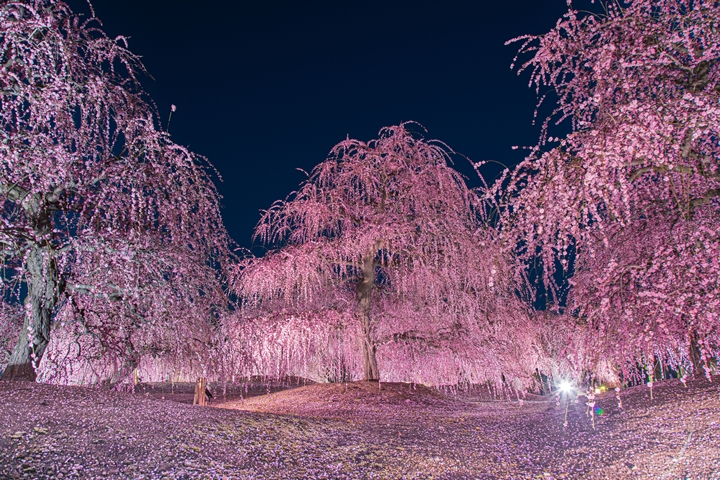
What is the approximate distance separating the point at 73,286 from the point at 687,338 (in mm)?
5443

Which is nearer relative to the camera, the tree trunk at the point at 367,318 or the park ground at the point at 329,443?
the park ground at the point at 329,443

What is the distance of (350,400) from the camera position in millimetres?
8188

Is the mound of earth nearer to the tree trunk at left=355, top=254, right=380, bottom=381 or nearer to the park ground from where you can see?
the tree trunk at left=355, top=254, right=380, bottom=381

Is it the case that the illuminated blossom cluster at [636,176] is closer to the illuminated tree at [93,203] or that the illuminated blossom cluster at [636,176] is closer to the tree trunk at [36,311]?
the illuminated tree at [93,203]

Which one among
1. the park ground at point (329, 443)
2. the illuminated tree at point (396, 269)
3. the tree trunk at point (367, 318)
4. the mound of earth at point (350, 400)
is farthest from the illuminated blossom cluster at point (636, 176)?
the tree trunk at point (367, 318)

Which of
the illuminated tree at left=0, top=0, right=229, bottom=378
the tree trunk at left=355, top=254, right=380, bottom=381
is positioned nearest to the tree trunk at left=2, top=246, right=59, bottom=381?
the illuminated tree at left=0, top=0, right=229, bottom=378

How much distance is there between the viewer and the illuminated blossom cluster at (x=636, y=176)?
351cm

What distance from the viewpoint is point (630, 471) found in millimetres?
4195

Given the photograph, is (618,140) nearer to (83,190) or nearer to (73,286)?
(83,190)

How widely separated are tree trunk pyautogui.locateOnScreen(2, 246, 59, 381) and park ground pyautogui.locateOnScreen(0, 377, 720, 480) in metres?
0.61

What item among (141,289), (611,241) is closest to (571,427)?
(611,241)

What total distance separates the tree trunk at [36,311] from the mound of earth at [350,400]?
2.99m

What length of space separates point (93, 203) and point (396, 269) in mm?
5377

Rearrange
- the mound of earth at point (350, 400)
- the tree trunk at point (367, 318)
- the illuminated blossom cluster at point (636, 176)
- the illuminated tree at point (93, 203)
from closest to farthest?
1. the illuminated blossom cluster at point (636, 176)
2. the illuminated tree at point (93, 203)
3. the mound of earth at point (350, 400)
4. the tree trunk at point (367, 318)
